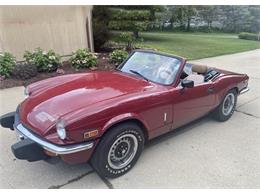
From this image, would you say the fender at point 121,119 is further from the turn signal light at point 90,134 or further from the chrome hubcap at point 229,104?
the chrome hubcap at point 229,104

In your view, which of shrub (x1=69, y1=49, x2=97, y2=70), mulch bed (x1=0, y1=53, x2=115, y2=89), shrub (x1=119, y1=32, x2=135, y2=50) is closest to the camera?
mulch bed (x1=0, y1=53, x2=115, y2=89)

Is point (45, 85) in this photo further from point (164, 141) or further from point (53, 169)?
point (164, 141)

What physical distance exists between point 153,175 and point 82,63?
567 centimetres

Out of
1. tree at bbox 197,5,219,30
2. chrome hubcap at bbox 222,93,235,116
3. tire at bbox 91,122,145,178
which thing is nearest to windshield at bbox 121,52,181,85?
tire at bbox 91,122,145,178

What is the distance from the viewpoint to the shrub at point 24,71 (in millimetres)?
6730

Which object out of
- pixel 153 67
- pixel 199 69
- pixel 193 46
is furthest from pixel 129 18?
pixel 153 67

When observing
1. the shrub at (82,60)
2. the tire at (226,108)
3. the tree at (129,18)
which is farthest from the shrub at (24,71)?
the tree at (129,18)

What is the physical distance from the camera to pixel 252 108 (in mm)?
5445

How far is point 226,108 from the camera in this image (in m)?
4.77

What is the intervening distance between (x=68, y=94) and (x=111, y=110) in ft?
2.25

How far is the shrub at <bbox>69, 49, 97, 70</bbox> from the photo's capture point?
805 cm

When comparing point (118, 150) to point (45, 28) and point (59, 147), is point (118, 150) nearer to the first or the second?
point (59, 147)

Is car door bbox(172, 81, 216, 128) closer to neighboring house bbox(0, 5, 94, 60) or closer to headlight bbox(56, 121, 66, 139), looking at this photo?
headlight bbox(56, 121, 66, 139)

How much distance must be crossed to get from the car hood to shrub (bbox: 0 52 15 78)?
141 inches
